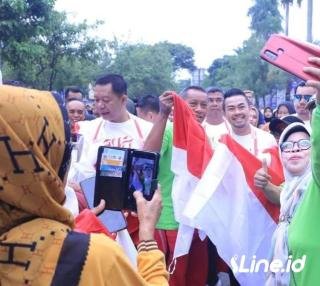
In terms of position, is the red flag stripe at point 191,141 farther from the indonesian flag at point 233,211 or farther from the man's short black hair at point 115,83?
the man's short black hair at point 115,83

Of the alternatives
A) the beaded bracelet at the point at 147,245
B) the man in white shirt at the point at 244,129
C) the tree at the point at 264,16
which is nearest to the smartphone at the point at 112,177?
the beaded bracelet at the point at 147,245

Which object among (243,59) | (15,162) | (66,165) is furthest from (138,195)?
(243,59)

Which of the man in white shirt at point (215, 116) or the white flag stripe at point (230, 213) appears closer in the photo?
the white flag stripe at point (230, 213)

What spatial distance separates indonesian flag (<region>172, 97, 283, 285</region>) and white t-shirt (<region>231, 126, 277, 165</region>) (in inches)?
13.1

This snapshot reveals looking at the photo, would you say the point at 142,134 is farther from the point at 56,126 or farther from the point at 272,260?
the point at 56,126

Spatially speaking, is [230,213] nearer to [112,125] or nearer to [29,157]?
[112,125]

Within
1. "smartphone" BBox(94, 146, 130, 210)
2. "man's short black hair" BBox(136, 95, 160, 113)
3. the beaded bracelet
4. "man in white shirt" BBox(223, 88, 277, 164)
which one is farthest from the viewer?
"man's short black hair" BBox(136, 95, 160, 113)

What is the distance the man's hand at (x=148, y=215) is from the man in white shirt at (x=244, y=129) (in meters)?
2.71

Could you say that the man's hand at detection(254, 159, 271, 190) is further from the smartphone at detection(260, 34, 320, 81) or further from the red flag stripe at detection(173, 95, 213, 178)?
the smartphone at detection(260, 34, 320, 81)

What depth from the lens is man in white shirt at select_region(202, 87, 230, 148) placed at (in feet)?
20.8

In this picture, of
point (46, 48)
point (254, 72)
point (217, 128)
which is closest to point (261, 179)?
point (217, 128)

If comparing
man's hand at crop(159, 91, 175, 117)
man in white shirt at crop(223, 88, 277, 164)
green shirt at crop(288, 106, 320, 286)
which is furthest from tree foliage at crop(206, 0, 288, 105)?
green shirt at crop(288, 106, 320, 286)

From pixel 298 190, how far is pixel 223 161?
5.15 ft

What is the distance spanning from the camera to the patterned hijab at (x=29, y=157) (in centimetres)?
152
